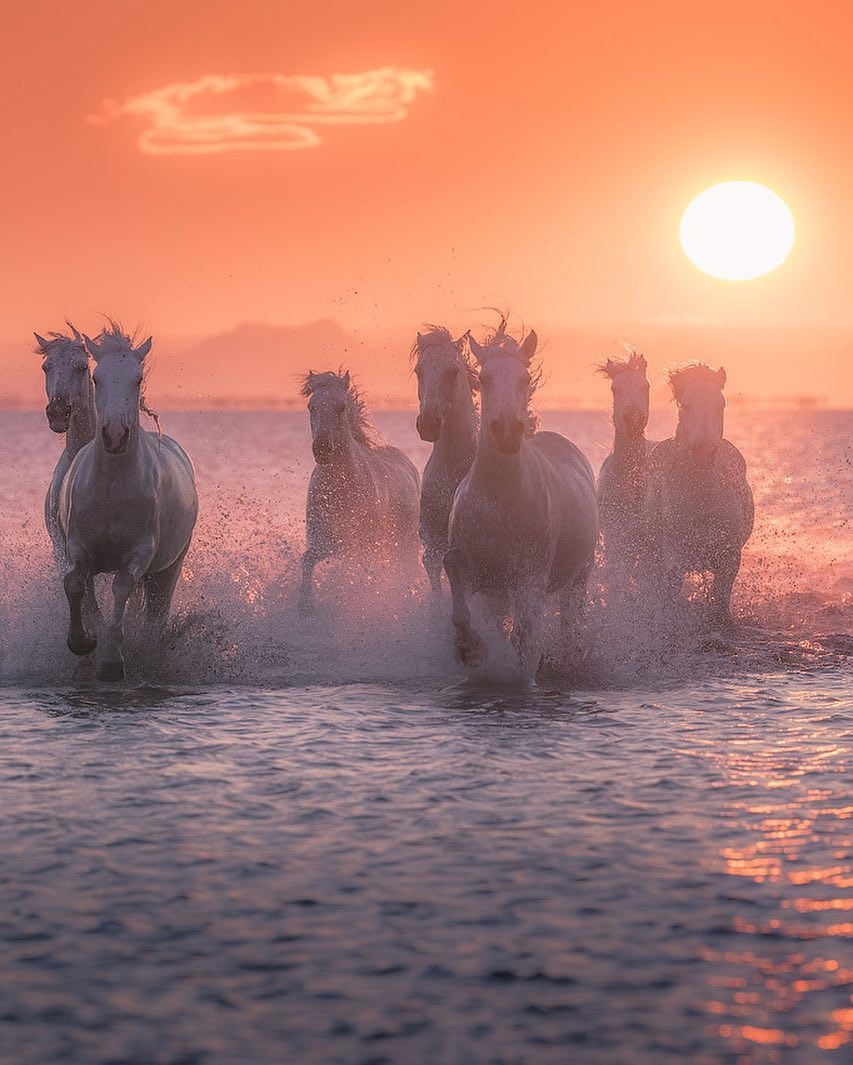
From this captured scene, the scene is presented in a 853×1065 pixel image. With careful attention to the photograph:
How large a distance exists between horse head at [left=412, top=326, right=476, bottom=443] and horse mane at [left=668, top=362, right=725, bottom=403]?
9.48 feet

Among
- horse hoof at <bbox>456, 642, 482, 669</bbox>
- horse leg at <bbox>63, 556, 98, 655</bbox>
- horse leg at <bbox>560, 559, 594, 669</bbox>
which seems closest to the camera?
horse hoof at <bbox>456, 642, 482, 669</bbox>

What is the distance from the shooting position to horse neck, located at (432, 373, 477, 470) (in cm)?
1104

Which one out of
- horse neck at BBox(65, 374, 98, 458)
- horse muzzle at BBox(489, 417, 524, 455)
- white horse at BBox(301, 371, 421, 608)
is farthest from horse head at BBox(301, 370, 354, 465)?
horse muzzle at BBox(489, 417, 524, 455)

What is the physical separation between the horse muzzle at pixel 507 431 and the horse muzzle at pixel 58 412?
3.48 metres

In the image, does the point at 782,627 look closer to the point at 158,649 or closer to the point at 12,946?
the point at 158,649

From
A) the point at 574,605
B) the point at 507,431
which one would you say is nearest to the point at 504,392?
the point at 507,431

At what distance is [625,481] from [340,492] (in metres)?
2.90

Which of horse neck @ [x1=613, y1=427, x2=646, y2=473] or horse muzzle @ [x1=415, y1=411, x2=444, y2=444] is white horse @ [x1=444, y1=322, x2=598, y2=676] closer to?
horse muzzle @ [x1=415, y1=411, x2=444, y2=444]

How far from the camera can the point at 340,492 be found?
45.9 ft

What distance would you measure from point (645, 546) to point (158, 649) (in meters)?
4.68

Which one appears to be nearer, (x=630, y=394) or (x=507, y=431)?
(x=507, y=431)

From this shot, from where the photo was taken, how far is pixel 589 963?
463cm

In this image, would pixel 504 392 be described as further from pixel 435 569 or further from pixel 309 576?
pixel 309 576

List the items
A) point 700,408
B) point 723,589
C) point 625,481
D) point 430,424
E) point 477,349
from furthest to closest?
point 625,481
point 723,589
point 700,408
point 430,424
point 477,349
